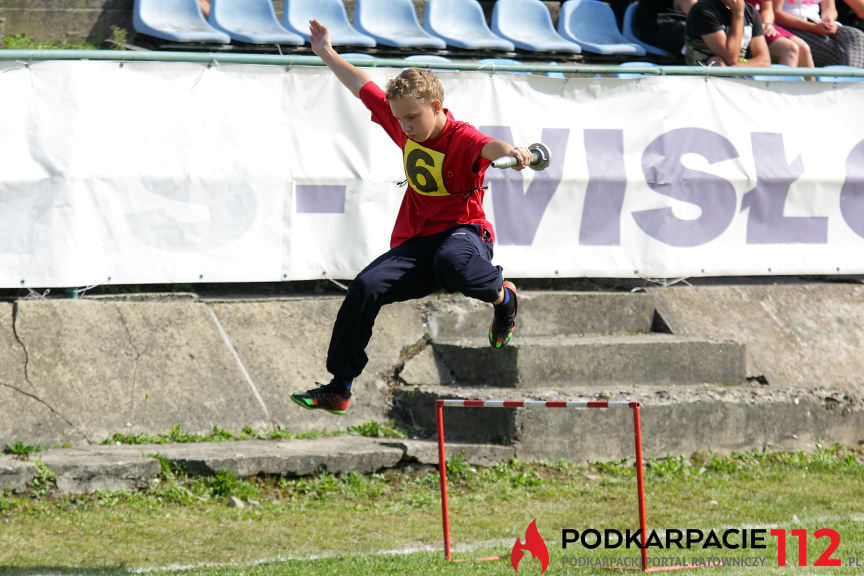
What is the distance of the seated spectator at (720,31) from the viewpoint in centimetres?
1143

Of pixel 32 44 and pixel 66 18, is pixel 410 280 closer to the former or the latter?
pixel 32 44

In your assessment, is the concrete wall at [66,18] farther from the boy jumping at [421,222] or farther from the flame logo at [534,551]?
the flame logo at [534,551]

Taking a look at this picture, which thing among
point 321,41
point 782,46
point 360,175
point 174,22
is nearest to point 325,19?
point 174,22

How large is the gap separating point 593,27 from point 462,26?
5.47 ft

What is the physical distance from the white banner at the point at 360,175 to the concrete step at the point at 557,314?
278 millimetres

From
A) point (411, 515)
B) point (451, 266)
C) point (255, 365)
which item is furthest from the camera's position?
point (255, 365)

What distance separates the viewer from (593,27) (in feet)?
44.6

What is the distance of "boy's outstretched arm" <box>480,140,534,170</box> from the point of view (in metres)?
5.45

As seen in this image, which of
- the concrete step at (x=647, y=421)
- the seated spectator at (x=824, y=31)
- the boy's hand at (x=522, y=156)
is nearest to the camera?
the boy's hand at (x=522, y=156)

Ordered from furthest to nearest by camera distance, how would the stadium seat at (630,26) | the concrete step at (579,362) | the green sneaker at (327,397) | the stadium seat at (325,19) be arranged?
the stadium seat at (630,26), the stadium seat at (325,19), the concrete step at (579,362), the green sneaker at (327,397)

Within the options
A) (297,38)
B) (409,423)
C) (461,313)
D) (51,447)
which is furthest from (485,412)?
(297,38)

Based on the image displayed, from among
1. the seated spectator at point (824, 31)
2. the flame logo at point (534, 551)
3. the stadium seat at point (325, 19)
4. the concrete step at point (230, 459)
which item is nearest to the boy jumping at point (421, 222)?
the flame logo at point (534, 551)

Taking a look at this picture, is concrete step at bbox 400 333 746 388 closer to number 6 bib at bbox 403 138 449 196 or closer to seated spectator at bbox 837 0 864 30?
number 6 bib at bbox 403 138 449 196

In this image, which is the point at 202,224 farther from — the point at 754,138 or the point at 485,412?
the point at 754,138
